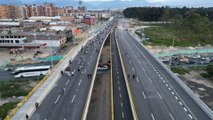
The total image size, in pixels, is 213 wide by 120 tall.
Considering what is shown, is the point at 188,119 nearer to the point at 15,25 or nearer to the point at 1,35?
the point at 1,35

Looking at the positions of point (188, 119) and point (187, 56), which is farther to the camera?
point (187, 56)

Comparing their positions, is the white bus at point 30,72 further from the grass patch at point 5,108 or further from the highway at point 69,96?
the grass patch at point 5,108

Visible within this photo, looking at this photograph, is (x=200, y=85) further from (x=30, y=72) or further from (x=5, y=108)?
(x=30, y=72)

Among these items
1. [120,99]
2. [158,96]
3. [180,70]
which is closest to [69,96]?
[120,99]

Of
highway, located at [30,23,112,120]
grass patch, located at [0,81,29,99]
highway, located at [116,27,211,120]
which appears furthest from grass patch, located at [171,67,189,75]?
grass patch, located at [0,81,29,99]

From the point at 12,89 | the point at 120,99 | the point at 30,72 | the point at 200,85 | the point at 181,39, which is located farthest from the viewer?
the point at 181,39

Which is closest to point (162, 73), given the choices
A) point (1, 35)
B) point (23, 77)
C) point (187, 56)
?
point (23, 77)
